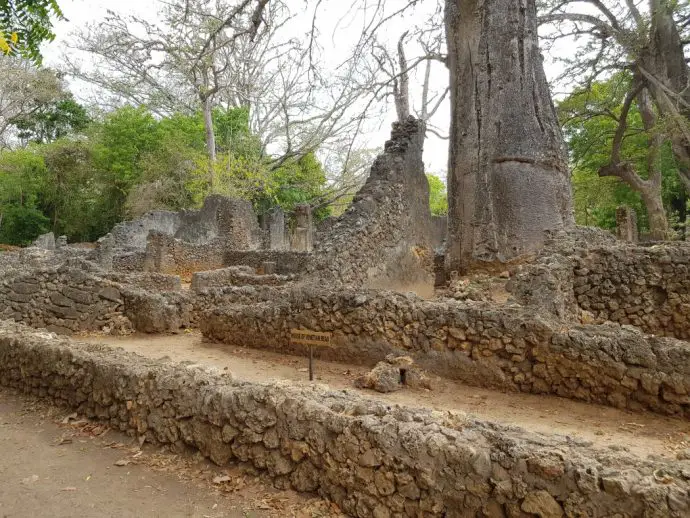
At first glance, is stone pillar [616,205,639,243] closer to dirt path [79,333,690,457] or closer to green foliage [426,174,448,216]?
dirt path [79,333,690,457]

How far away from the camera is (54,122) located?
38812mm

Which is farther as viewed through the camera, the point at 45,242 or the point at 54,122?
the point at 54,122

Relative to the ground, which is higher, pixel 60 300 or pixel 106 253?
pixel 106 253

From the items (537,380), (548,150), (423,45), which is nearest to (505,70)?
(548,150)

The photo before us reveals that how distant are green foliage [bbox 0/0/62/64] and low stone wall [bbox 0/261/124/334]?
21.6 feet

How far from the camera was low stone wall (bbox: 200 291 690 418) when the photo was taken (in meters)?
4.05

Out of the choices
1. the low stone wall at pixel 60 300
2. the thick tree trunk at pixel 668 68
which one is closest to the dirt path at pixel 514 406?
the low stone wall at pixel 60 300

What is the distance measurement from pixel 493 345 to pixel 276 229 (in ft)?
77.7

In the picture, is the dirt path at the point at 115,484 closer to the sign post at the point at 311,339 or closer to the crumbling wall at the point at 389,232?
the sign post at the point at 311,339

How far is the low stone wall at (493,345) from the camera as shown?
4051 millimetres

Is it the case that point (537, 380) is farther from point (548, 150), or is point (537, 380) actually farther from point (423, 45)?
point (423, 45)

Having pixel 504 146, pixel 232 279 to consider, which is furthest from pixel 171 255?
pixel 504 146

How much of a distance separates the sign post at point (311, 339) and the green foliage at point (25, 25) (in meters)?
3.74

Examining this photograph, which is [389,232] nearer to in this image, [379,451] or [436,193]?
[379,451]
